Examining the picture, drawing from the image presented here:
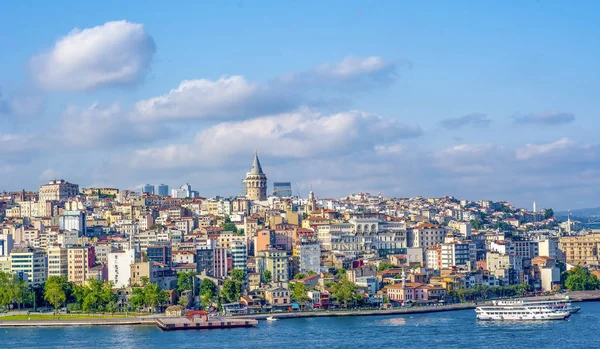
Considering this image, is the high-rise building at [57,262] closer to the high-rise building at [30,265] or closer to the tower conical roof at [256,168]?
the high-rise building at [30,265]

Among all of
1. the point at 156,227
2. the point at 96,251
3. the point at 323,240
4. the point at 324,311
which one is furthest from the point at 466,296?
the point at 156,227

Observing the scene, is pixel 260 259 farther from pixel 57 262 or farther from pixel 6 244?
pixel 6 244

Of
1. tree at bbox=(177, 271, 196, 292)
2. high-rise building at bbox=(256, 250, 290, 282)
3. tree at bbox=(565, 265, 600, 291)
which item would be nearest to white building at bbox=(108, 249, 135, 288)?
tree at bbox=(177, 271, 196, 292)

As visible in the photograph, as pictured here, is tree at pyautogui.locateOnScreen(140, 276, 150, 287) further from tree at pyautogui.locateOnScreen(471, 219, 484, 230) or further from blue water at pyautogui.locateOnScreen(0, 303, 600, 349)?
tree at pyautogui.locateOnScreen(471, 219, 484, 230)

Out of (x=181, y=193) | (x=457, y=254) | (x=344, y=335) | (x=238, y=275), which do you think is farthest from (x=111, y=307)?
(x=181, y=193)

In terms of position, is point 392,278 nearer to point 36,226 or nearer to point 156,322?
point 156,322
